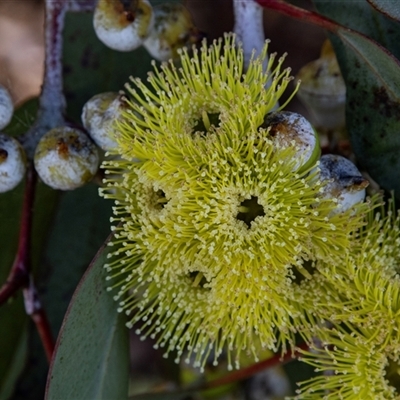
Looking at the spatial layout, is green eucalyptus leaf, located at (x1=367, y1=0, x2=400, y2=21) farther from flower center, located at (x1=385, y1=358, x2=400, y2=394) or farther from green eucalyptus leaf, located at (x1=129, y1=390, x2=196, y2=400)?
green eucalyptus leaf, located at (x1=129, y1=390, x2=196, y2=400)

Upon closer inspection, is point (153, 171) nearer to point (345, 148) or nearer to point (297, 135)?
point (297, 135)

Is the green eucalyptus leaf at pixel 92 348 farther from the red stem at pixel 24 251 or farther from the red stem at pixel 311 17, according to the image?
the red stem at pixel 311 17

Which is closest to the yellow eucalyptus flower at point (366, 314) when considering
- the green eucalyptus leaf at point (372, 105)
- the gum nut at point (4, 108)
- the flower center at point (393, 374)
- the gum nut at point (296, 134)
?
the flower center at point (393, 374)

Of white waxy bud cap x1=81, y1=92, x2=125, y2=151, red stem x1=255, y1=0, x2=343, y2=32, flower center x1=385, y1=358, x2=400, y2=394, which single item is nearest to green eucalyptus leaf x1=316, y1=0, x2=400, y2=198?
red stem x1=255, y1=0, x2=343, y2=32

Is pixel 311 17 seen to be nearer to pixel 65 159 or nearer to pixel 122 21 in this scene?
pixel 122 21

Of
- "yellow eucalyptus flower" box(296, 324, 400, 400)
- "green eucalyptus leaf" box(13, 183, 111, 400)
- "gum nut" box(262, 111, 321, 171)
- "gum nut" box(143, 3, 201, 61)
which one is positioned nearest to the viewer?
"gum nut" box(262, 111, 321, 171)

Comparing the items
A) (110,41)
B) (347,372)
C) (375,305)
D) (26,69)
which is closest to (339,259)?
(375,305)

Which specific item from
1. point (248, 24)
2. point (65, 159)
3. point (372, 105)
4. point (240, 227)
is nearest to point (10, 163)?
point (65, 159)
